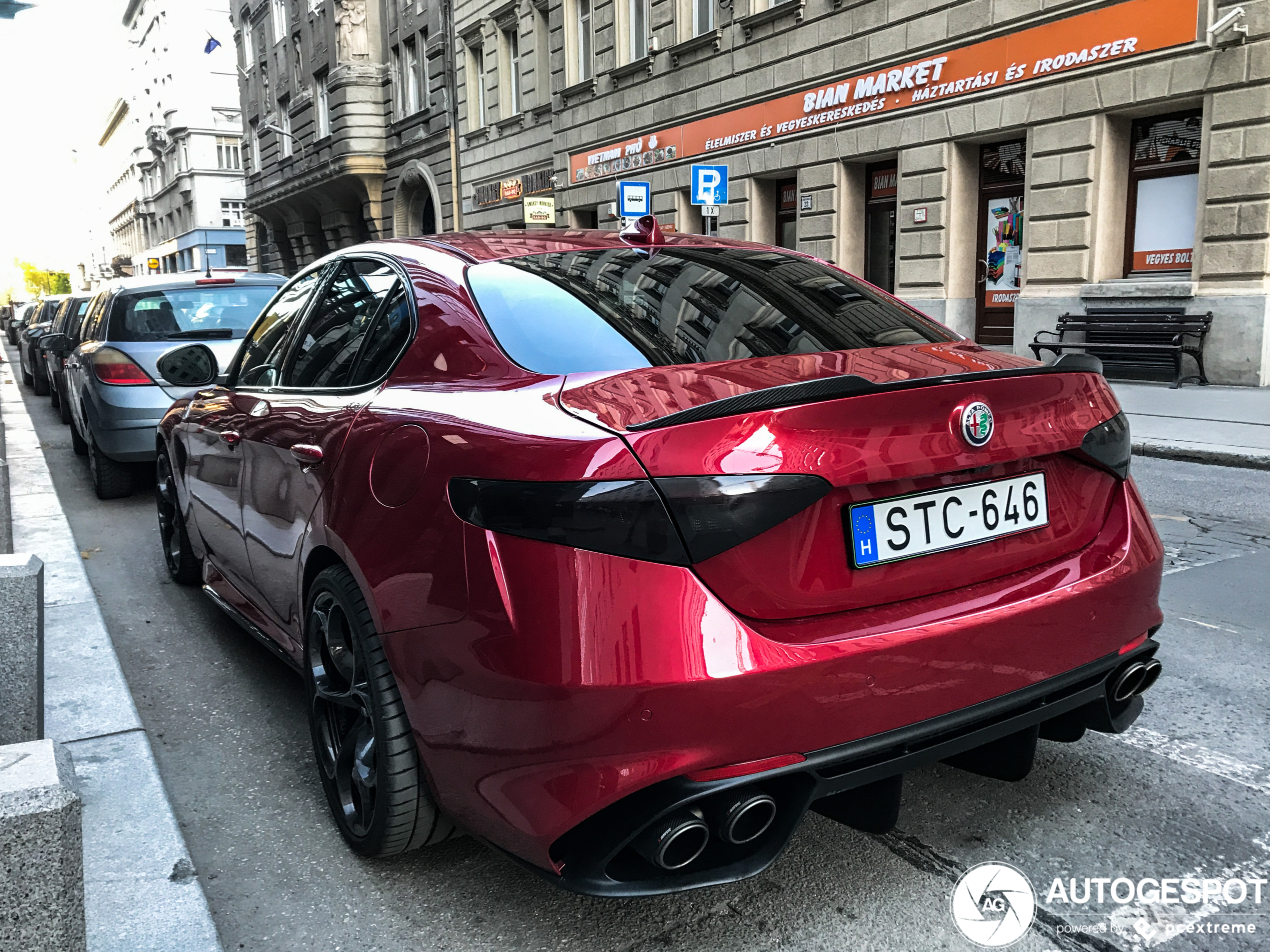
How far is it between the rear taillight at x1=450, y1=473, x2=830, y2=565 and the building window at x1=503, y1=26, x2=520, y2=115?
28419 millimetres

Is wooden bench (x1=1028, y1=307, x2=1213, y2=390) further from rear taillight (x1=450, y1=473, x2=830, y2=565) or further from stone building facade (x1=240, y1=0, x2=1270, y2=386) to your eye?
rear taillight (x1=450, y1=473, x2=830, y2=565)

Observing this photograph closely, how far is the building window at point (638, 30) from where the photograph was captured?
2314cm

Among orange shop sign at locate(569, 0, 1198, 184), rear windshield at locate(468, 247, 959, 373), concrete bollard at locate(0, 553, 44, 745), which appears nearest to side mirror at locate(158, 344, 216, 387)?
concrete bollard at locate(0, 553, 44, 745)

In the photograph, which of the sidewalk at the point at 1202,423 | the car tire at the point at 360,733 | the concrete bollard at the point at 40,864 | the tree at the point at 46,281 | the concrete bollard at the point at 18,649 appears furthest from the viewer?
the tree at the point at 46,281

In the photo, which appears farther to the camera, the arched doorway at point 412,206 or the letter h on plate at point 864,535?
the arched doorway at point 412,206

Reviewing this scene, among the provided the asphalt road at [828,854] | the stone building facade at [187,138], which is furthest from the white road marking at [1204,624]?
the stone building facade at [187,138]

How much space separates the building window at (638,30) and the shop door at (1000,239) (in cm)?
932

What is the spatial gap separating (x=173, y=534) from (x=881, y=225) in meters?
15.0

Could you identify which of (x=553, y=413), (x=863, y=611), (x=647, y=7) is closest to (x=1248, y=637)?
(x=863, y=611)

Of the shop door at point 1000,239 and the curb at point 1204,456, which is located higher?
the shop door at point 1000,239

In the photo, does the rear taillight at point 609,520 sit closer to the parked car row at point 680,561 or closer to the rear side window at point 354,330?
the parked car row at point 680,561

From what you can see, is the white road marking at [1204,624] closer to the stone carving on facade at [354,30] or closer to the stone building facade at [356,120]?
the stone building facade at [356,120]

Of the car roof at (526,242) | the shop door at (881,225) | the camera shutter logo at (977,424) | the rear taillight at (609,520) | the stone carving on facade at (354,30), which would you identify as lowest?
the rear taillight at (609,520)

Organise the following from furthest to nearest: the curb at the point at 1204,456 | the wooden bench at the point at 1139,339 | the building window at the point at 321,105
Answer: the building window at the point at 321,105 → the wooden bench at the point at 1139,339 → the curb at the point at 1204,456
